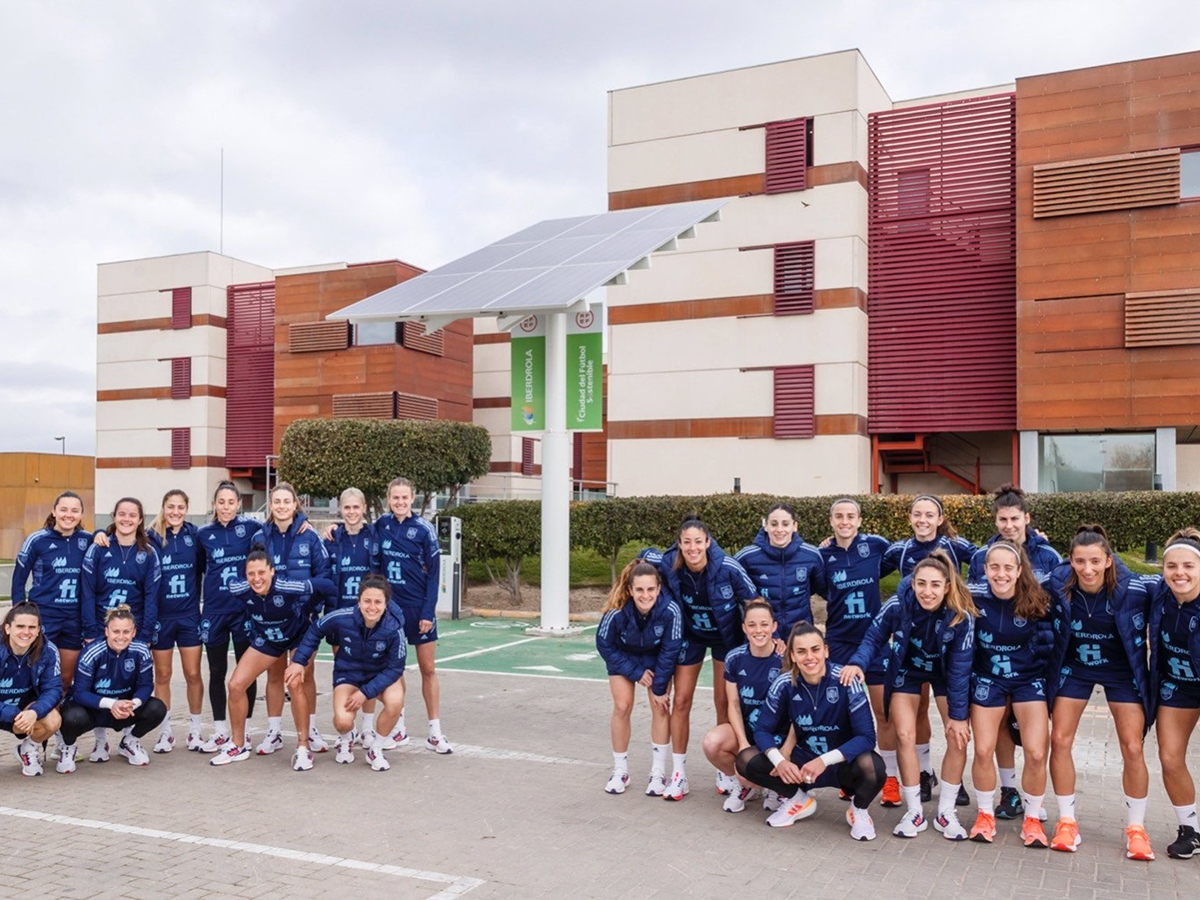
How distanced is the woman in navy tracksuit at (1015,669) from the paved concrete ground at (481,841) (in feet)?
1.09

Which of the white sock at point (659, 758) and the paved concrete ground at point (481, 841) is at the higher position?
the white sock at point (659, 758)

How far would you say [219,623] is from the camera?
27.0 feet

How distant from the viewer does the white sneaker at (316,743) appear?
8204 mm

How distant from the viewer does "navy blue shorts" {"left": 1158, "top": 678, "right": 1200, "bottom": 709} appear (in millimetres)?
5793

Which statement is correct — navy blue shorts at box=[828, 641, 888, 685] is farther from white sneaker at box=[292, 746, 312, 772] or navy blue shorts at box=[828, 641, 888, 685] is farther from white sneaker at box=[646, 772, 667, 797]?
white sneaker at box=[292, 746, 312, 772]

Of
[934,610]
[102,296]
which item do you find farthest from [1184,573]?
[102,296]

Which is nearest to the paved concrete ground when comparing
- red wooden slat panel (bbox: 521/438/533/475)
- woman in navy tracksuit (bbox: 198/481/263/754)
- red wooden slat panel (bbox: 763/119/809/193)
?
woman in navy tracksuit (bbox: 198/481/263/754)

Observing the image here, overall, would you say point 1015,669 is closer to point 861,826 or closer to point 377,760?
point 861,826

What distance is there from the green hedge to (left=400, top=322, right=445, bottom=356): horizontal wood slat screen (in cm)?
1548

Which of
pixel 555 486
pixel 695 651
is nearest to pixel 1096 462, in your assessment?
pixel 555 486

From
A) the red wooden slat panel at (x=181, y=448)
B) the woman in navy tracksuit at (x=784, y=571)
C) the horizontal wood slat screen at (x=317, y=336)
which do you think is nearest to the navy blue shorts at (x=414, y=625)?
the woman in navy tracksuit at (x=784, y=571)

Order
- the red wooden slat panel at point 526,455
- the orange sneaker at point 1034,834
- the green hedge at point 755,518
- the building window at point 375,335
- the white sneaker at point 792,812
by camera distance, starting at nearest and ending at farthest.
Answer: the orange sneaker at point 1034,834, the white sneaker at point 792,812, the green hedge at point 755,518, the building window at point 375,335, the red wooden slat panel at point 526,455

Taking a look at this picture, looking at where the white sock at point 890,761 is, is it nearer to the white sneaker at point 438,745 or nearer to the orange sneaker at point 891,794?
the orange sneaker at point 891,794

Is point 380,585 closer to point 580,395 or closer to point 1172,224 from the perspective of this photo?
point 580,395
